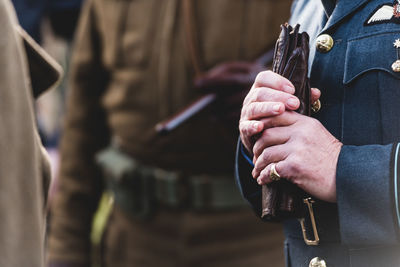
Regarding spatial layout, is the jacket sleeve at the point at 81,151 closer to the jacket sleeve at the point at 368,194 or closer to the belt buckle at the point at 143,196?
the belt buckle at the point at 143,196

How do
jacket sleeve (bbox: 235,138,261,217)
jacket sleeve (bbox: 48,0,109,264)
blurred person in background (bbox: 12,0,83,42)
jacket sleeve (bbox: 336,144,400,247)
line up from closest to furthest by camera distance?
jacket sleeve (bbox: 336,144,400,247) < jacket sleeve (bbox: 235,138,261,217) < jacket sleeve (bbox: 48,0,109,264) < blurred person in background (bbox: 12,0,83,42)

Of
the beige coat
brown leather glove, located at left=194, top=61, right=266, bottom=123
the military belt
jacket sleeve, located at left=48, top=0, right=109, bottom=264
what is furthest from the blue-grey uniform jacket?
jacket sleeve, located at left=48, top=0, right=109, bottom=264

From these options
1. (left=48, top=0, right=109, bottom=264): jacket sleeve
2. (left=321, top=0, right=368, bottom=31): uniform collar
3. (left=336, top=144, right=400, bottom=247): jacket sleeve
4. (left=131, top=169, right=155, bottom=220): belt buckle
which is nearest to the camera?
(left=336, top=144, right=400, bottom=247): jacket sleeve

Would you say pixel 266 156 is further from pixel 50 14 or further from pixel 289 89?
pixel 50 14

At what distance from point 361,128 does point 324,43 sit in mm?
179

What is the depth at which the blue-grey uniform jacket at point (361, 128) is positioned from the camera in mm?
1099

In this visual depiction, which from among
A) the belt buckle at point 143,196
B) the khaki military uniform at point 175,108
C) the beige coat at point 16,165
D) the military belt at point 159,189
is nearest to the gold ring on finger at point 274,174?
the beige coat at point 16,165

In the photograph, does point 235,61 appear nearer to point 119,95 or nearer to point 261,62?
point 261,62

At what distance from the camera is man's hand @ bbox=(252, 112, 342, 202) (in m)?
1.12

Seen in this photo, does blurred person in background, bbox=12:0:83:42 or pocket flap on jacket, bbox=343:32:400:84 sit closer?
pocket flap on jacket, bbox=343:32:400:84

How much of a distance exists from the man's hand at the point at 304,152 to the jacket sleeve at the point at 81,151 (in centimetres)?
169

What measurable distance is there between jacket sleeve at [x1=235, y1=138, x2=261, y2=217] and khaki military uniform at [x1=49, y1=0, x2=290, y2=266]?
83 cm

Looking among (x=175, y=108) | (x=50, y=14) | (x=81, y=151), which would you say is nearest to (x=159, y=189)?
(x=175, y=108)

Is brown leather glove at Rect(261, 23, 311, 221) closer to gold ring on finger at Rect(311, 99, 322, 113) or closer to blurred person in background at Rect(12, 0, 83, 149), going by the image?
gold ring on finger at Rect(311, 99, 322, 113)
